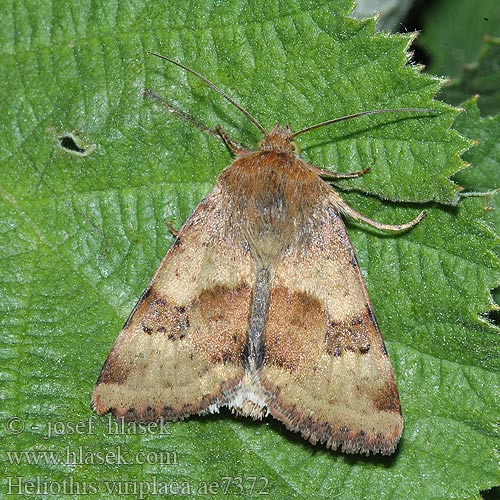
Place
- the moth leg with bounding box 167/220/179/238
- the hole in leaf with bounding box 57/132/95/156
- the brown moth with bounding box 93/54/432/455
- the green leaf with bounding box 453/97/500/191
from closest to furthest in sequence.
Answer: the brown moth with bounding box 93/54/432/455, the moth leg with bounding box 167/220/179/238, the hole in leaf with bounding box 57/132/95/156, the green leaf with bounding box 453/97/500/191

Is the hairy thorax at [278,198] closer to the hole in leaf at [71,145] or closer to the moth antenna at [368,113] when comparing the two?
the moth antenna at [368,113]

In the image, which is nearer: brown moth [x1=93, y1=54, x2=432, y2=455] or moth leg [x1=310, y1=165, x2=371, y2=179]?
brown moth [x1=93, y1=54, x2=432, y2=455]

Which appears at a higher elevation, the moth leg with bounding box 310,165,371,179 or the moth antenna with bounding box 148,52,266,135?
the moth antenna with bounding box 148,52,266,135

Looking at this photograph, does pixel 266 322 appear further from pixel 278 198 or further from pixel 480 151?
pixel 480 151

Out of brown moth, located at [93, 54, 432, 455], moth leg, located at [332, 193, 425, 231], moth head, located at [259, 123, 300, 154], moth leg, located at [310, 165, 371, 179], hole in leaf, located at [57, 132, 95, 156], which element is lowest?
brown moth, located at [93, 54, 432, 455]

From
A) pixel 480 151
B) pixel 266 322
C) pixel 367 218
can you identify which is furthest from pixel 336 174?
pixel 480 151

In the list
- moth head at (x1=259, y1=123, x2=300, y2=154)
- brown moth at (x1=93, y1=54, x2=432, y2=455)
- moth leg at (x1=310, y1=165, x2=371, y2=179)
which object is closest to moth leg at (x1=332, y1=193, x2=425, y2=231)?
brown moth at (x1=93, y1=54, x2=432, y2=455)

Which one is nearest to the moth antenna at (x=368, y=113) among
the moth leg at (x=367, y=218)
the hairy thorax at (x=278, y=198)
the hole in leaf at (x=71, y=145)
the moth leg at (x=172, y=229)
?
the hairy thorax at (x=278, y=198)

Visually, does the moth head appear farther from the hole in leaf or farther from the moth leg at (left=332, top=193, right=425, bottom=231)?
the hole in leaf
